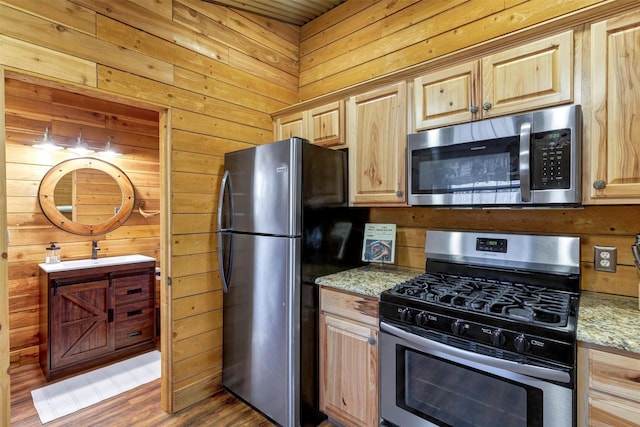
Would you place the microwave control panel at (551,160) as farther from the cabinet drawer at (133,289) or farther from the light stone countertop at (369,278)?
the cabinet drawer at (133,289)

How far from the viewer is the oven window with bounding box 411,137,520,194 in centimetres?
155

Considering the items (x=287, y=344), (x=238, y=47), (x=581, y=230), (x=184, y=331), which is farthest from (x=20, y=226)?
(x=581, y=230)

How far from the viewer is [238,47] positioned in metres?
2.52

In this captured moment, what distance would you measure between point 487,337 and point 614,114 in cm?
104

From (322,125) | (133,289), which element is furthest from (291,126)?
(133,289)

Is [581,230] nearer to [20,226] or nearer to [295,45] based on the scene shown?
[295,45]

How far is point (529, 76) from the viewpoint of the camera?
1508 millimetres

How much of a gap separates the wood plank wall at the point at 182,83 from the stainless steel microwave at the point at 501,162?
55.0 inches

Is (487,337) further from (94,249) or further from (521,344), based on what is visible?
(94,249)

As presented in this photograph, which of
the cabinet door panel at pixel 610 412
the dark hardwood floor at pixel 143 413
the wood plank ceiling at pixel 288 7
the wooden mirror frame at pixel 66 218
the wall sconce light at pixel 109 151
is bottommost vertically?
the dark hardwood floor at pixel 143 413

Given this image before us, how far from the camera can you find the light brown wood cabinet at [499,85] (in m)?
1.44

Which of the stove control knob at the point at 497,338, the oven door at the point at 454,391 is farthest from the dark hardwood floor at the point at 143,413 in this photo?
the stove control knob at the point at 497,338

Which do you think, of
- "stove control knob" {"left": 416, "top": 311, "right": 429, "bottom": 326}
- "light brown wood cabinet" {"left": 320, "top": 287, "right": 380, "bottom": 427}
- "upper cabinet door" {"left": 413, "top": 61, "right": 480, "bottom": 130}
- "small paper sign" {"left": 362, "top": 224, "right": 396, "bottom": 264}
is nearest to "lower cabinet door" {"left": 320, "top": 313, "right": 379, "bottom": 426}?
"light brown wood cabinet" {"left": 320, "top": 287, "right": 380, "bottom": 427}

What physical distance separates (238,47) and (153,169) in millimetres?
1706
